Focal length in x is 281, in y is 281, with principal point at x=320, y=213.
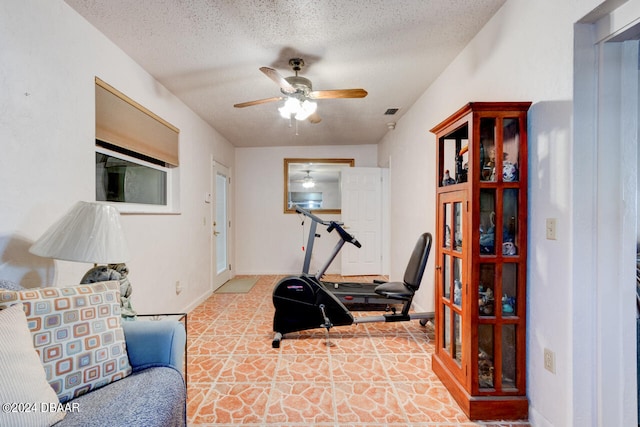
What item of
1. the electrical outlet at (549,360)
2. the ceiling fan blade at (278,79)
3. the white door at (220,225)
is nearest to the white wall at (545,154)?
the electrical outlet at (549,360)

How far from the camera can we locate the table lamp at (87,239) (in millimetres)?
1347

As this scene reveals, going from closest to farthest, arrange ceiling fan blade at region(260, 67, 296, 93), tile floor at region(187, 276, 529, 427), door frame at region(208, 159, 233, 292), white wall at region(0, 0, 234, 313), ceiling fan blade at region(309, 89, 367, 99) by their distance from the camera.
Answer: white wall at region(0, 0, 234, 313), tile floor at region(187, 276, 529, 427), ceiling fan blade at region(260, 67, 296, 93), ceiling fan blade at region(309, 89, 367, 99), door frame at region(208, 159, 233, 292)

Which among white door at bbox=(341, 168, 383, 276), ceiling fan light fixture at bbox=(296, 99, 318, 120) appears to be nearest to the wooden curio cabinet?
ceiling fan light fixture at bbox=(296, 99, 318, 120)

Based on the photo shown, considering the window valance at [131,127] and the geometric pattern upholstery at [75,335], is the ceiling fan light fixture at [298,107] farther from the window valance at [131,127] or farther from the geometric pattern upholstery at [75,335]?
the geometric pattern upholstery at [75,335]

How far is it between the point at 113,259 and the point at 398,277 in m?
3.48

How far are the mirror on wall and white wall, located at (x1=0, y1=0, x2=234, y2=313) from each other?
296cm

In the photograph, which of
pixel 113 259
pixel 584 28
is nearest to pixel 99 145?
pixel 113 259

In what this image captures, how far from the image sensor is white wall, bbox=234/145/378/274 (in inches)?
212

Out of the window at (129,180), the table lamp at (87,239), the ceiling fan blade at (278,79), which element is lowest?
the table lamp at (87,239)

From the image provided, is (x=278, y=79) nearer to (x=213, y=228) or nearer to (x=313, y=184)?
(x=213, y=228)

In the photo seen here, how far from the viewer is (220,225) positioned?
4.77m

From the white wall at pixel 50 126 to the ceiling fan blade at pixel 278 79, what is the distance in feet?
3.90

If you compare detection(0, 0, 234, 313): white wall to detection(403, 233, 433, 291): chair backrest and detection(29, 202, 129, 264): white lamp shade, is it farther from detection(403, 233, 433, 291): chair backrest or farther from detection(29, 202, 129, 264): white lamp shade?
detection(403, 233, 433, 291): chair backrest

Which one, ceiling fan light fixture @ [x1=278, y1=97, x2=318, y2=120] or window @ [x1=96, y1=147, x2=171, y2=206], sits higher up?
ceiling fan light fixture @ [x1=278, y1=97, x2=318, y2=120]
